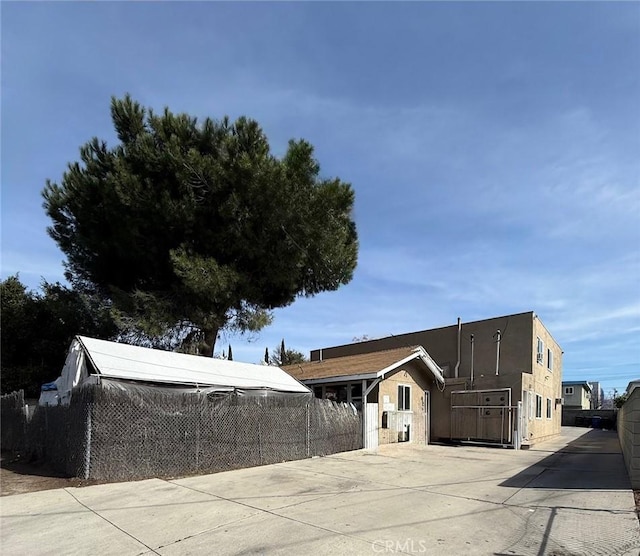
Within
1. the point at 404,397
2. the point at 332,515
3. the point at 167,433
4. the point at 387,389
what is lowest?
the point at 332,515

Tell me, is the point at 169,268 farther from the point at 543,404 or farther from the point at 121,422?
the point at 543,404

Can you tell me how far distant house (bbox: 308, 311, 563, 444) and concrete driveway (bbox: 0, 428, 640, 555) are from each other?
855 centimetres

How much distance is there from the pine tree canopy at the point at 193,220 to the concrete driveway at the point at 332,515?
9.31m

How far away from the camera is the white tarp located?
11.4 m

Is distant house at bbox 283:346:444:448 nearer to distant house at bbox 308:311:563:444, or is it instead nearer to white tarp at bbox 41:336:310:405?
distant house at bbox 308:311:563:444

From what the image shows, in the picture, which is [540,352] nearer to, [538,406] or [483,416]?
[538,406]

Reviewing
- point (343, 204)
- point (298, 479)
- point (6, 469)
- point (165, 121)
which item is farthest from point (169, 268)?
point (298, 479)

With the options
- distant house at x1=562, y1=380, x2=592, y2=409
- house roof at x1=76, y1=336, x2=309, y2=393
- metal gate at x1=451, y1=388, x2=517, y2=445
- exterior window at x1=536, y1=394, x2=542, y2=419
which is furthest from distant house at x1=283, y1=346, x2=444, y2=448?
distant house at x1=562, y1=380, x2=592, y2=409

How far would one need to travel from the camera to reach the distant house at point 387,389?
57.6 ft

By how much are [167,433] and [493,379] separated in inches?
595

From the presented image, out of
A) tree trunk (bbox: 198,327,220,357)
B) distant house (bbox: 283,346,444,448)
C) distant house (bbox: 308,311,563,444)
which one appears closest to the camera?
distant house (bbox: 283,346,444,448)

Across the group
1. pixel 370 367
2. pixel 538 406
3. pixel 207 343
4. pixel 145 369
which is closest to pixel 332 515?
pixel 145 369

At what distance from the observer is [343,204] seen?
800 inches

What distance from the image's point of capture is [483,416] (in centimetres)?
2059
